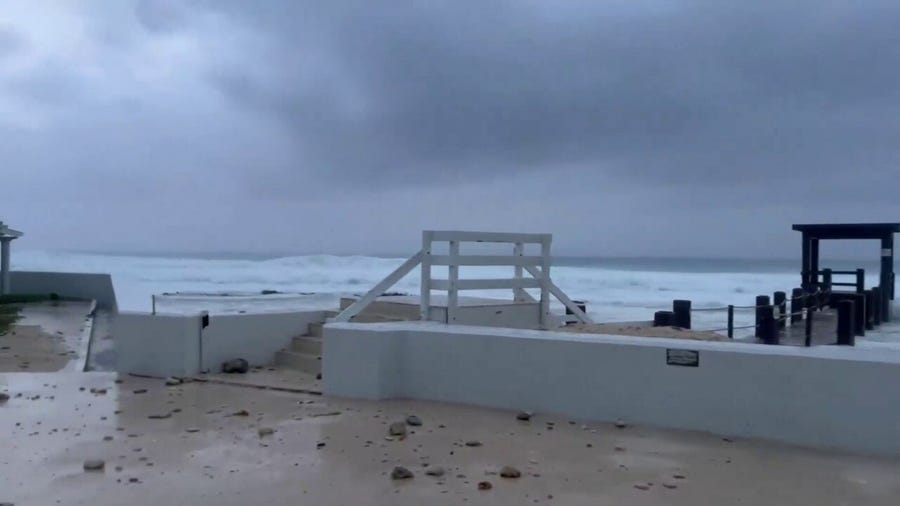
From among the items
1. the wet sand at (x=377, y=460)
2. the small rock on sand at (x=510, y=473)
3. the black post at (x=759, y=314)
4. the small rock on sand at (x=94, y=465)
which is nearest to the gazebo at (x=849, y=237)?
the black post at (x=759, y=314)

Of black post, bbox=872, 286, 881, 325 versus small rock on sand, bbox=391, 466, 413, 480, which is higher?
black post, bbox=872, 286, 881, 325

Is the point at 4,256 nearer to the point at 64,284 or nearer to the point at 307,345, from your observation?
the point at 64,284

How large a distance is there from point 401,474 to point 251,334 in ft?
16.8

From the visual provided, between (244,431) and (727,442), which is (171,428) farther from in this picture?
(727,442)

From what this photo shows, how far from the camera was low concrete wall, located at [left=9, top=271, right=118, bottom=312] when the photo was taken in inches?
794

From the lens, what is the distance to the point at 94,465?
5.35m

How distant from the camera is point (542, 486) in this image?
4.96m

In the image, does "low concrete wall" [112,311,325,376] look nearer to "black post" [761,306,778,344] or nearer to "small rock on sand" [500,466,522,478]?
"small rock on sand" [500,466,522,478]

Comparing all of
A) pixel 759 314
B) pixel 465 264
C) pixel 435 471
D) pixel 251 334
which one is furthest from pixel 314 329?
pixel 759 314

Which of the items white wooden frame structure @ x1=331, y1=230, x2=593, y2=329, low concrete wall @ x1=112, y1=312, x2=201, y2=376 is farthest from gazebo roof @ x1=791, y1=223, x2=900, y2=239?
low concrete wall @ x1=112, y1=312, x2=201, y2=376

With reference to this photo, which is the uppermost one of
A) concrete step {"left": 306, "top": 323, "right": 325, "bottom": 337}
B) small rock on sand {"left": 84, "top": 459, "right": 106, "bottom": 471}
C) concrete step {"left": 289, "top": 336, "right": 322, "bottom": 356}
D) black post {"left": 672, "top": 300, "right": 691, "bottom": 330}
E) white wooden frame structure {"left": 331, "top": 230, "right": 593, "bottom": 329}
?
white wooden frame structure {"left": 331, "top": 230, "right": 593, "bottom": 329}

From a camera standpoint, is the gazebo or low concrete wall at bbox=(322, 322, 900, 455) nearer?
low concrete wall at bbox=(322, 322, 900, 455)

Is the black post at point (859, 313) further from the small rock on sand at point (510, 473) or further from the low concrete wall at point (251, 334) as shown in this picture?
the small rock on sand at point (510, 473)

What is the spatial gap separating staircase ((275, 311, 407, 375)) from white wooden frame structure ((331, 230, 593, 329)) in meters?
0.63
